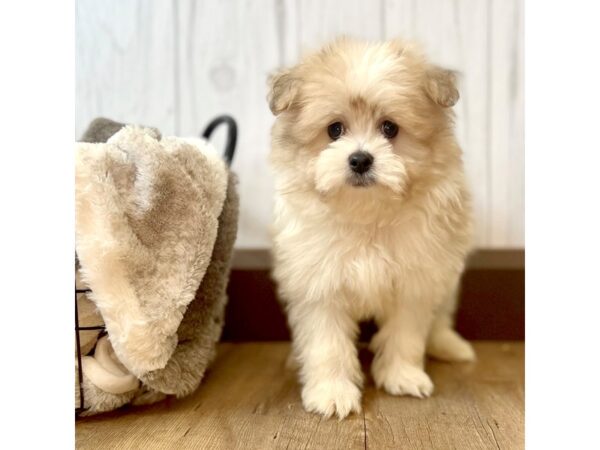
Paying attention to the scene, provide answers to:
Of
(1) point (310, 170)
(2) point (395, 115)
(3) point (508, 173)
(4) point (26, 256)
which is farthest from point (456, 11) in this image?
(4) point (26, 256)

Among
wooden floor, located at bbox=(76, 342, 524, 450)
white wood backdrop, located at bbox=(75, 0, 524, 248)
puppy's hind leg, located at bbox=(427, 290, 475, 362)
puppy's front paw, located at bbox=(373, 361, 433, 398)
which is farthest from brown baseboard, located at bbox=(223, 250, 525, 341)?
puppy's front paw, located at bbox=(373, 361, 433, 398)

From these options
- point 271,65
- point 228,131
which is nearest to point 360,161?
point 228,131

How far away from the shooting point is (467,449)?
1382mm

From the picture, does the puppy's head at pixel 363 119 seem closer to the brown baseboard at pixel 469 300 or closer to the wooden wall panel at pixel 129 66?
the wooden wall panel at pixel 129 66

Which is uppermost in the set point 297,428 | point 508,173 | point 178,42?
point 178,42

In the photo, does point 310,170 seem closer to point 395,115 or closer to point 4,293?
point 395,115

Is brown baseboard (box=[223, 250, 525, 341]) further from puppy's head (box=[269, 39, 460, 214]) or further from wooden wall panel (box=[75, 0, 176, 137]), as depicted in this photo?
puppy's head (box=[269, 39, 460, 214])

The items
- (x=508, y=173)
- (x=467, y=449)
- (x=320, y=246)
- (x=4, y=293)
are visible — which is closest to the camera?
(x=4, y=293)

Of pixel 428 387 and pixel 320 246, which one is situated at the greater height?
pixel 320 246

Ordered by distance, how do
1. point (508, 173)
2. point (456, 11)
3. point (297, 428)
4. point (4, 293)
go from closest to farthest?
point (4, 293)
point (297, 428)
point (456, 11)
point (508, 173)

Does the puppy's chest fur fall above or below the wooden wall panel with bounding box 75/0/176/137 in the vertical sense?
below

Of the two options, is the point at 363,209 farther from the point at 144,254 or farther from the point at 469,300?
the point at 469,300

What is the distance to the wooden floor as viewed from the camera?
1425 millimetres

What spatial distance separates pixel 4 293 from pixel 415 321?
1.09 m
